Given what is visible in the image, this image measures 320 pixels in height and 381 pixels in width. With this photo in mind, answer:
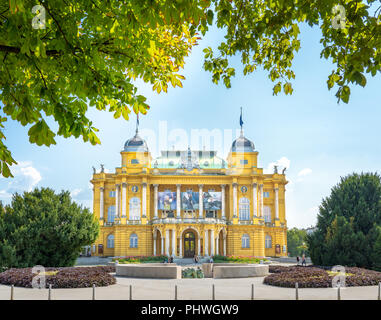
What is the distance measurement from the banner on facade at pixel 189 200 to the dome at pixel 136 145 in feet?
32.1

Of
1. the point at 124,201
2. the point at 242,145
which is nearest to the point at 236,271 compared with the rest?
the point at 124,201

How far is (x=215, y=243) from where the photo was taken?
2298 inches

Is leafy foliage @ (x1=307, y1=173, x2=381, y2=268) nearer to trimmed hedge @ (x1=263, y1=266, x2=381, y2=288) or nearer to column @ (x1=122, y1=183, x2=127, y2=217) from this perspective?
trimmed hedge @ (x1=263, y1=266, x2=381, y2=288)

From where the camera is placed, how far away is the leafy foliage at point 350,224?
27.8m

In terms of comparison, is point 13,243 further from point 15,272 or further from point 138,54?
point 138,54

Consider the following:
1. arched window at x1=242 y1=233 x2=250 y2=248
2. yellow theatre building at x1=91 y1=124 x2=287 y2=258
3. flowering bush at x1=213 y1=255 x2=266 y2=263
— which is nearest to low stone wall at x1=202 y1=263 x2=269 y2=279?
flowering bush at x1=213 y1=255 x2=266 y2=263

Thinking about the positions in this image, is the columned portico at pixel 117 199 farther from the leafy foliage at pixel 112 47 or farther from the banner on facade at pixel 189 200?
the leafy foliage at pixel 112 47

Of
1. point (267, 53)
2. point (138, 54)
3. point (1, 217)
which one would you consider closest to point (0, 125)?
point (138, 54)

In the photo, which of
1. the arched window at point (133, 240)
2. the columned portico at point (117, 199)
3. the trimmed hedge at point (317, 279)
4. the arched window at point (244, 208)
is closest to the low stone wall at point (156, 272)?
the trimmed hedge at point (317, 279)

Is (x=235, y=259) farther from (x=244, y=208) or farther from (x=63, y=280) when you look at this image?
(x=63, y=280)

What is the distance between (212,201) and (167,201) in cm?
680

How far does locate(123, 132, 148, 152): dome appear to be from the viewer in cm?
6288

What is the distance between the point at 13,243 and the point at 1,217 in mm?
2694

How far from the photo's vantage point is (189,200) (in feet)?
198
